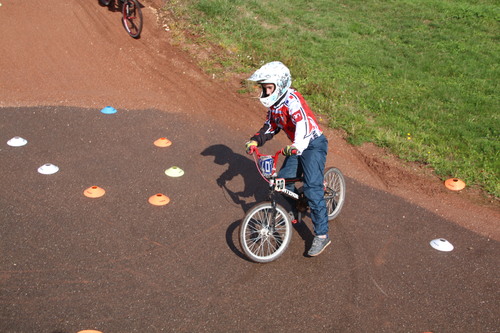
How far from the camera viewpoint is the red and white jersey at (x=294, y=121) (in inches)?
214

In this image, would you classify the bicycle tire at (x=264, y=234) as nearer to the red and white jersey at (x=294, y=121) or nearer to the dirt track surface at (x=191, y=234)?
the dirt track surface at (x=191, y=234)

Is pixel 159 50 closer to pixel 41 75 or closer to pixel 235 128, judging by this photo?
pixel 41 75

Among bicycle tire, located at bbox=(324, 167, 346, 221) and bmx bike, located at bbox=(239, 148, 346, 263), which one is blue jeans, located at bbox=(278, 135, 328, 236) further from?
bicycle tire, located at bbox=(324, 167, 346, 221)

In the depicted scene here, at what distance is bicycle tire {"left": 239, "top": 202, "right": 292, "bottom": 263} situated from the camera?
17.7 feet

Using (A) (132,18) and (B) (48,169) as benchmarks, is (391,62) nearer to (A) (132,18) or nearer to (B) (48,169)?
(A) (132,18)

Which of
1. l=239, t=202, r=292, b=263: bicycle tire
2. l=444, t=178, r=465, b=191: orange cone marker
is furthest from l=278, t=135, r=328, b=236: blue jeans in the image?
l=444, t=178, r=465, b=191: orange cone marker

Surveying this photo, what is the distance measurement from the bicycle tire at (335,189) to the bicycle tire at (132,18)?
7.48 metres

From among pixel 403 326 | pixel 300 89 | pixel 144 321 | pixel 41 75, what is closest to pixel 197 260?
pixel 144 321

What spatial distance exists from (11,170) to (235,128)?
3803 millimetres

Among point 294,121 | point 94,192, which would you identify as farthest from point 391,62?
point 94,192

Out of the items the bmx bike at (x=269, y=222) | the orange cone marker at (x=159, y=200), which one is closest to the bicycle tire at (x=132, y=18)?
the orange cone marker at (x=159, y=200)

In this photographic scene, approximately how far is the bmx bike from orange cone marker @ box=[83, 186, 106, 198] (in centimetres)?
216

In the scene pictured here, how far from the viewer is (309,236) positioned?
245 inches

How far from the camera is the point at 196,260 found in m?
5.56
